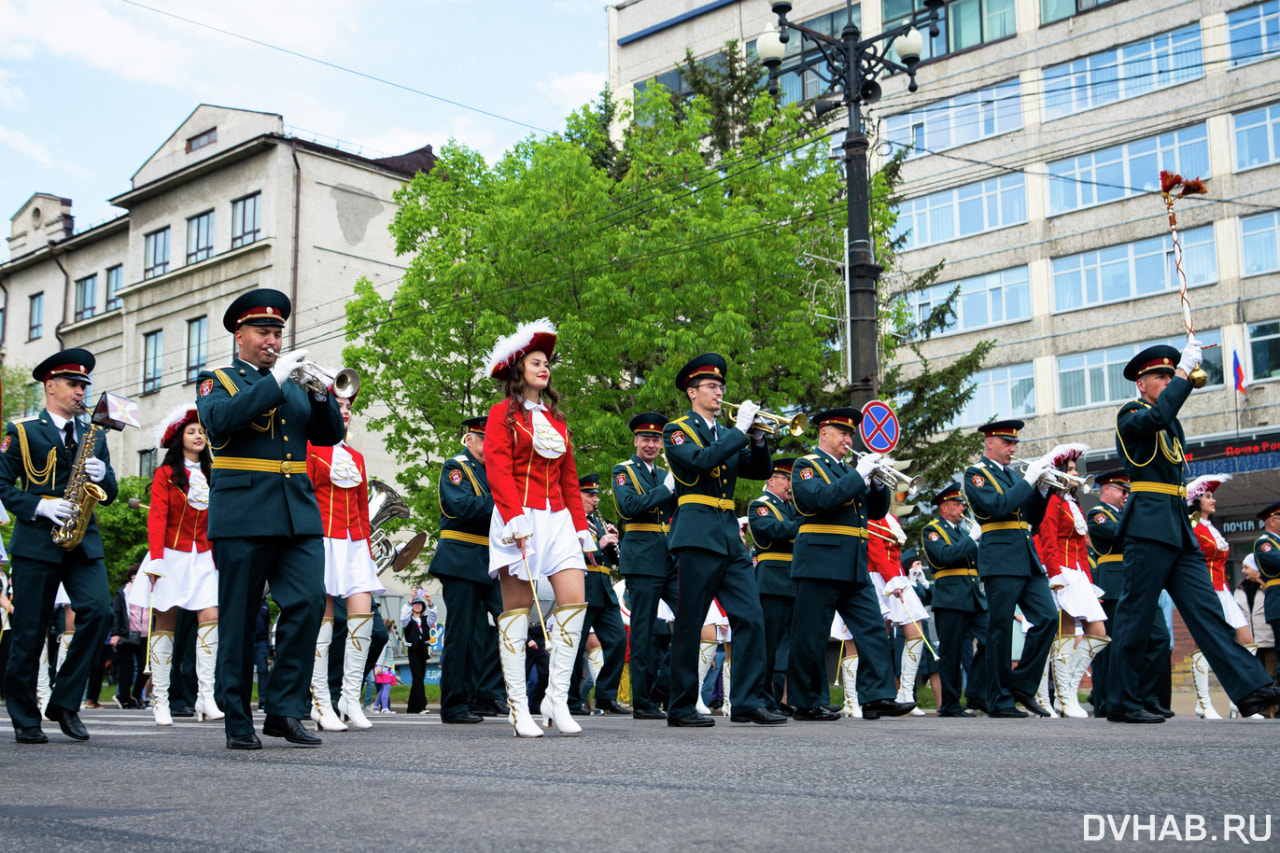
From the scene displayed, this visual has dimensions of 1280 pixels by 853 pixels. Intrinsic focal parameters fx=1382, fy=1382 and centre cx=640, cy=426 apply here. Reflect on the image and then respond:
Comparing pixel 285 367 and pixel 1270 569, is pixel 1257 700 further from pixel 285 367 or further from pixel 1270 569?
pixel 1270 569

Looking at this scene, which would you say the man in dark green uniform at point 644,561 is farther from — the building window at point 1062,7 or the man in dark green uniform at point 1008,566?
the building window at point 1062,7

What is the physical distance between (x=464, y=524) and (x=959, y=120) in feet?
108

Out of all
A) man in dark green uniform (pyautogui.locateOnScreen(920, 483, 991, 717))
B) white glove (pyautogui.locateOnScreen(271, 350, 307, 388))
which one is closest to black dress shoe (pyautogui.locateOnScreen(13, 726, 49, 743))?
white glove (pyautogui.locateOnScreen(271, 350, 307, 388))

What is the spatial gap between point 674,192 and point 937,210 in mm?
15113

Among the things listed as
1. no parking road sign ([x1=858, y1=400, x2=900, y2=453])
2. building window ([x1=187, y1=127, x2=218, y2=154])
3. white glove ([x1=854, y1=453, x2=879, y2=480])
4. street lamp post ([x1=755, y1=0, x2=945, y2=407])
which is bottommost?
white glove ([x1=854, y1=453, x2=879, y2=480])

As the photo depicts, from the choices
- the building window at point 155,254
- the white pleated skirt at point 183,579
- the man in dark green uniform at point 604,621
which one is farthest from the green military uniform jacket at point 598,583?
the building window at point 155,254

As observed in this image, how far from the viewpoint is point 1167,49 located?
36062 millimetres

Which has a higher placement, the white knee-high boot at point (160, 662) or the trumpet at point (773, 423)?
the trumpet at point (773, 423)

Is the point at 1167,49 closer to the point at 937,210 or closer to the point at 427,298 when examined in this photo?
the point at 937,210

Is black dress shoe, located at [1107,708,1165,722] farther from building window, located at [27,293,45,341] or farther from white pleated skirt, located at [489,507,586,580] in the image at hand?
building window, located at [27,293,45,341]

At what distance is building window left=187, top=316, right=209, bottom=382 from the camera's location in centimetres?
4556

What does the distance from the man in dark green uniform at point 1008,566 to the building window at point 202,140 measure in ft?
130

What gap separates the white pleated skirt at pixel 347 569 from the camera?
Answer: 1007cm

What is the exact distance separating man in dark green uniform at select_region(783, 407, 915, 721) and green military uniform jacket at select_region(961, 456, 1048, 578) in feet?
6.10
